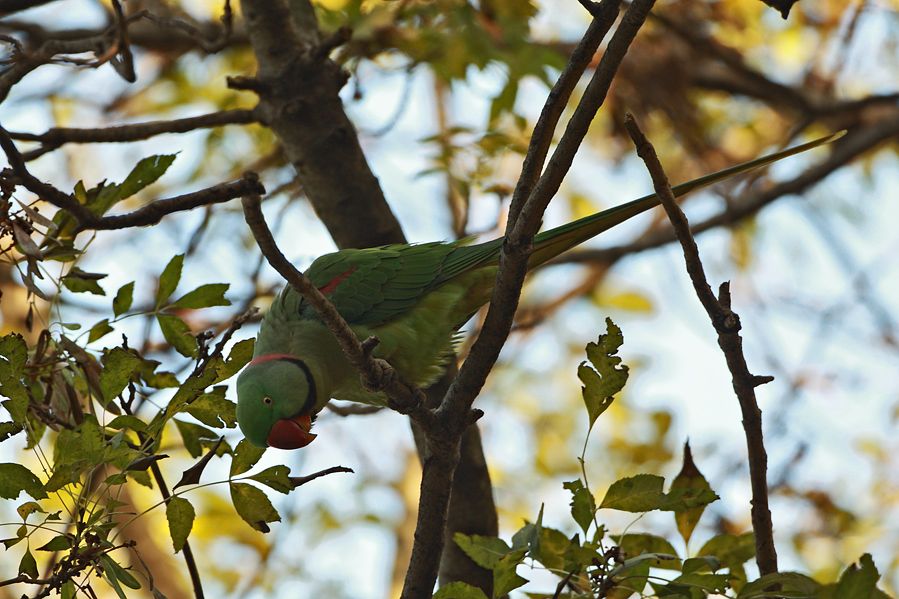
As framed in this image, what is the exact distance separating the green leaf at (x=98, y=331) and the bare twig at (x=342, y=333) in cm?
62

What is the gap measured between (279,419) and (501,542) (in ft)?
3.44

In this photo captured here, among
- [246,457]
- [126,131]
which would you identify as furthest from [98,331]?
[126,131]

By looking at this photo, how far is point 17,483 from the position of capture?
1894 mm

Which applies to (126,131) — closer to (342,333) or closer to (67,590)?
(342,333)

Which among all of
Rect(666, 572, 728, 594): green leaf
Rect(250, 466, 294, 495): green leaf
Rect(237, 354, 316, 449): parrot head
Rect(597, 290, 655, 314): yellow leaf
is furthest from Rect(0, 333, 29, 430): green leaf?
Rect(597, 290, 655, 314): yellow leaf

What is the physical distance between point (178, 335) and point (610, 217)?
1373mm

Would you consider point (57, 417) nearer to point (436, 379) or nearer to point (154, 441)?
point (154, 441)

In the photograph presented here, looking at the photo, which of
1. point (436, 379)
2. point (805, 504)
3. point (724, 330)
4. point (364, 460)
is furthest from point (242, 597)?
point (724, 330)

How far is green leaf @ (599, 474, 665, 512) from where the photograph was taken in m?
1.98

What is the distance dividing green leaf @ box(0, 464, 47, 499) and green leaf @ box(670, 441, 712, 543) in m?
1.41

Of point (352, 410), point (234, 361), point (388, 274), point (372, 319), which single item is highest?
point (388, 274)

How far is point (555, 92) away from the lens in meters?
2.02

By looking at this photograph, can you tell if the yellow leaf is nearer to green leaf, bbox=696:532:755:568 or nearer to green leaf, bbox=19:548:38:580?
green leaf, bbox=696:532:755:568

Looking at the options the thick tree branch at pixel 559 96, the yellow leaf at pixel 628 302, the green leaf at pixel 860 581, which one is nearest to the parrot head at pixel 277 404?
the thick tree branch at pixel 559 96
